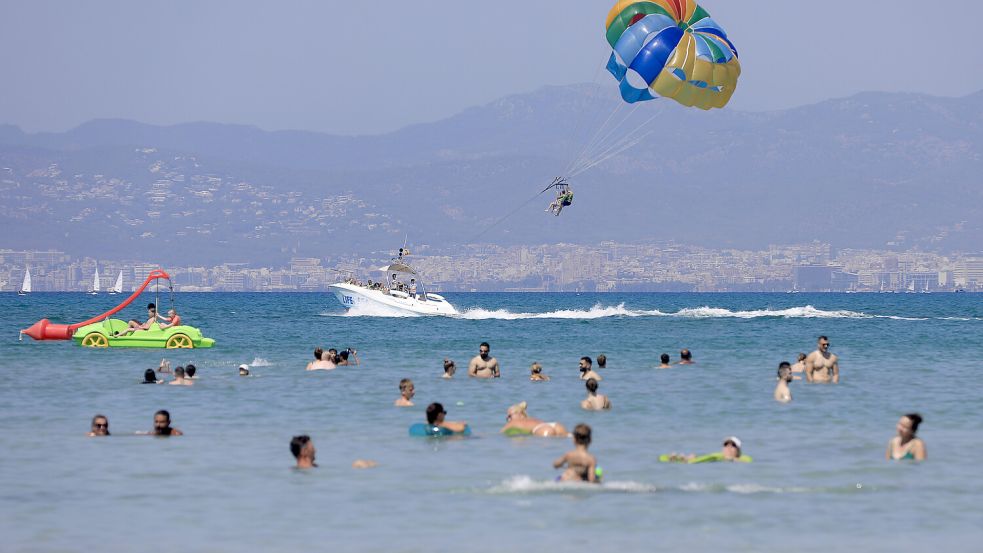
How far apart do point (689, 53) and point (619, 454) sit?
24652 millimetres

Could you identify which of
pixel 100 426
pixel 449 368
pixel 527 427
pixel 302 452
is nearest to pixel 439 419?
pixel 527 427

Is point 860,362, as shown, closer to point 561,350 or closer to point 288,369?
point 561,350

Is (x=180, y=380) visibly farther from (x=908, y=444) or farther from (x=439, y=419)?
(x=908, y=444)

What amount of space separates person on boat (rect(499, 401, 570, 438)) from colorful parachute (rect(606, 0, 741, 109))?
21.5m

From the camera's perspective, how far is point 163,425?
22.5 metres

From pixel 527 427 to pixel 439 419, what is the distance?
1512 millimetres

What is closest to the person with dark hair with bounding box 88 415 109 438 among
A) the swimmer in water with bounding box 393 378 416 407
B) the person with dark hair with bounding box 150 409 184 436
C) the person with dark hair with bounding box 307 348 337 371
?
the person with dark hair with bounding box 150 409 184 436

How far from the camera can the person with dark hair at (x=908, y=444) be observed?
20078 mm

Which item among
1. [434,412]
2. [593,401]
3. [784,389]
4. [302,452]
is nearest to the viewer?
[302,452]

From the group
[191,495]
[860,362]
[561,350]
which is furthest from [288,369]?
[191,495]

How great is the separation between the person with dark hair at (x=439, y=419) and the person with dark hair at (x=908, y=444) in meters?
6.93

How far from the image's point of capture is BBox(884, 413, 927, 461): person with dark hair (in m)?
20.1

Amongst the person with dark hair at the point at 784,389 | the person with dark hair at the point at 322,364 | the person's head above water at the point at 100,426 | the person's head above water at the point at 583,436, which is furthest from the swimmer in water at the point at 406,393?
the person's head above water at the point at 583,436

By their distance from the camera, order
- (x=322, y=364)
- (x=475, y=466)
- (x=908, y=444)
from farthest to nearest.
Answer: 1. (x=322, y=364)
2. (x=908, y=444)
3. (x=475, y=466)
